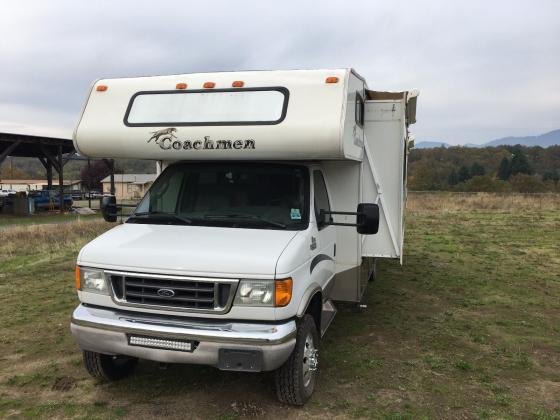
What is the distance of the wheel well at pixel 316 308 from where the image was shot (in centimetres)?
445

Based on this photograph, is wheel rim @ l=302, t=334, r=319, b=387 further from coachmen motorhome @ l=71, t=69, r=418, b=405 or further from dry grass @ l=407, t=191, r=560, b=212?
dry grass @ l=407, t=191, r=560, b=212

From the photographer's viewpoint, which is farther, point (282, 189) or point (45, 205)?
point (45, 205)

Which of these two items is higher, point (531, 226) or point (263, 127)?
point (263, 127)

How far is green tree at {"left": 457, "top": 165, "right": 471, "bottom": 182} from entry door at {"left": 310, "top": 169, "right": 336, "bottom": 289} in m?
68.1

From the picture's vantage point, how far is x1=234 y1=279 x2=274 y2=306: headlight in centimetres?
359

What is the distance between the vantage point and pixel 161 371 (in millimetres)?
4898

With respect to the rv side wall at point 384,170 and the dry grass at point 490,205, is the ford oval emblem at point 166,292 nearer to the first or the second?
the rv side wall at point 384,170

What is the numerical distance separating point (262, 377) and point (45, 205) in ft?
88.1

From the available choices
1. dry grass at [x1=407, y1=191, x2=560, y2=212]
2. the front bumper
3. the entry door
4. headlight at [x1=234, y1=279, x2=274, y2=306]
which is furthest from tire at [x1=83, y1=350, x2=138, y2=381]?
dry grass at [x1=407, y1=191, x2=560, y2=212]

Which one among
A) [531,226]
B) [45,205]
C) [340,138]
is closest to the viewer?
[340,138]

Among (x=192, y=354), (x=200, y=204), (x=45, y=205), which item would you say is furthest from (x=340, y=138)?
(x=45, y=205)

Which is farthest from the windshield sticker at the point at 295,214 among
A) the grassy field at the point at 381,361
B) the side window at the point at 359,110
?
the grassy field at the point at 381,361

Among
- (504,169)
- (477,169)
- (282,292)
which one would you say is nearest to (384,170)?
(282,292)

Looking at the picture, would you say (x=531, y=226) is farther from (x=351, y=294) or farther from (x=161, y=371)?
(x=161, y=371)
